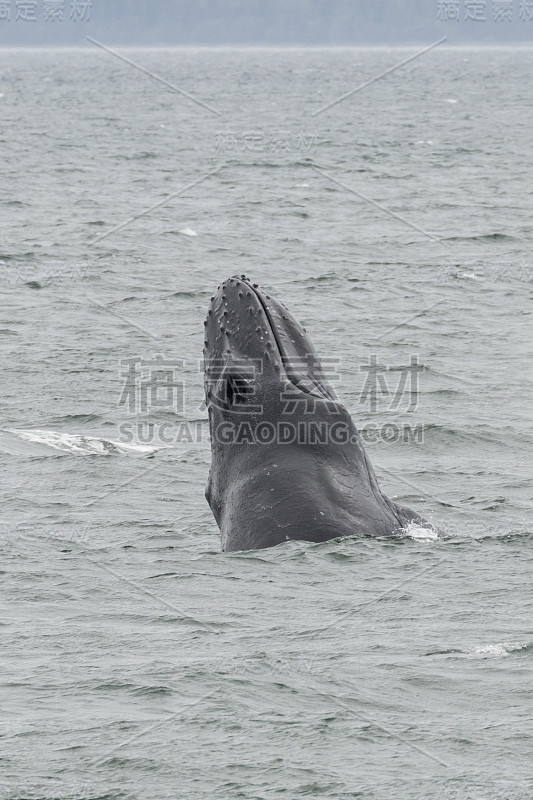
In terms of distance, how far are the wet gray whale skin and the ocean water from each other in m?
0.22

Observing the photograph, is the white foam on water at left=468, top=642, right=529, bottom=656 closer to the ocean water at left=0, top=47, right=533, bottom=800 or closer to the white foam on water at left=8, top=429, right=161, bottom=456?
the ocean water at left=0, top=47, right=533, bottom=800

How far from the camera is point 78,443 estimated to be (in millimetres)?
18250

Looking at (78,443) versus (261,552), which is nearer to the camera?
(261,552)

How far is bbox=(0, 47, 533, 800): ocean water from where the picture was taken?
796cm

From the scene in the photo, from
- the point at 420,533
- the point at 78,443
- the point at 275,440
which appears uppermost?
the point at 275,440

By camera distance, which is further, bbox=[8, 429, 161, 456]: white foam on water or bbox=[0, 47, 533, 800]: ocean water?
bbox=[8, 429, 161, 456]: white foam on water

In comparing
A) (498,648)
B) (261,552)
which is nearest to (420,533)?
(261,552)

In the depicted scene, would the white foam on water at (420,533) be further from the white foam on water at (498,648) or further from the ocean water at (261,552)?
the white foam on water at (498,648)

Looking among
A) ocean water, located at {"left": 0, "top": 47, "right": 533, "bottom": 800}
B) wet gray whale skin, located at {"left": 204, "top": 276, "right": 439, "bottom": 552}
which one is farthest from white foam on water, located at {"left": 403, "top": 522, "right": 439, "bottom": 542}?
wet gray whale skin, located at {"left": 204, "top": 276, "right": 439, "bottom": 552}

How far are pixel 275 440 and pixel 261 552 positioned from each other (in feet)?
3.04

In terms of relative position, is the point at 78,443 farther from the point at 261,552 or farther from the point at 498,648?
the point at 498,648

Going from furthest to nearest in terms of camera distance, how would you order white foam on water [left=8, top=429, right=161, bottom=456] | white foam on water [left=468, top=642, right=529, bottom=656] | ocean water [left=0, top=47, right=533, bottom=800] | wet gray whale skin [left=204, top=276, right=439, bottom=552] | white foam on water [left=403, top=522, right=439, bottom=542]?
white foam on water [left=8, top=429, right=161, bottom=456]
white foam on water [left=403, top=522, right=439, bottom=542]
wet gray whale skin [left=204, top=276, right=439, bottom=552]
white foam on water [left=468, top=642, right=529, bottom=656]
ocean water [left=0, top=47, right=533, bottom=800]

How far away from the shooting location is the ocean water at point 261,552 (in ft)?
26.1

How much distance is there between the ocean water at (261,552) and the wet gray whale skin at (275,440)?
0.73 ft
